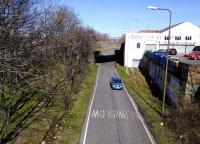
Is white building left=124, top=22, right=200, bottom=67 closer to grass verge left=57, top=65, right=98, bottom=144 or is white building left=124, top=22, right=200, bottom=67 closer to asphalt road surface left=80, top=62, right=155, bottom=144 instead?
asphalt road surface left=80, top=62, right=155, bottom=144

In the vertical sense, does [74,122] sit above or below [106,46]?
below

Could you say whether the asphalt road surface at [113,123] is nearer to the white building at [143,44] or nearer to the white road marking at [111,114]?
the white road marking at [111,114]

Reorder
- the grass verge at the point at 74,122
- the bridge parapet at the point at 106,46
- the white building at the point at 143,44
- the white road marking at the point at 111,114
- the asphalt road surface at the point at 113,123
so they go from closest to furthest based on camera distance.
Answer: the grass verge at the point at 74,122 < the asphalt road surface at the point at 113,123 < the white road marking at the point at 111,114 < the white building at the point at 143,44 < the bridge parapet at the point at 106,46

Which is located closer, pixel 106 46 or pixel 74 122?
pixel 74 122

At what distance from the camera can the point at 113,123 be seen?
99.2ft

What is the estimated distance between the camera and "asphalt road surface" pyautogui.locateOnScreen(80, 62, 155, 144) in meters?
25.4

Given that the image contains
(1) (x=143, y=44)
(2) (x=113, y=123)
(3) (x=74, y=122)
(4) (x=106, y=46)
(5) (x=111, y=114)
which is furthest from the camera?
(4) (x=106, y=46)

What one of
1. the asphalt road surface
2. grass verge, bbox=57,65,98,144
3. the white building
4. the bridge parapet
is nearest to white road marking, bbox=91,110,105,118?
the asphalt road surface

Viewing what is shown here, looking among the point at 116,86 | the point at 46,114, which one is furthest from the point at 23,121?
the point at 116,86

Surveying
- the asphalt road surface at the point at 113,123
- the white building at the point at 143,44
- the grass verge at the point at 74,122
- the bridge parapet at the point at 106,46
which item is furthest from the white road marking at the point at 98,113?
the bridge parapet at the point at 106,46

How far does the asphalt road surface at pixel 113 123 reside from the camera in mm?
25375

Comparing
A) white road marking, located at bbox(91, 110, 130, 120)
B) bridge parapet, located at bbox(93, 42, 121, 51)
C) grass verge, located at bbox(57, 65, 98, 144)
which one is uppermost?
bridge parapet, located at bbox(93, 42, 121, 51)

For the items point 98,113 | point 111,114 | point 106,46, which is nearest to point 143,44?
point 106,46

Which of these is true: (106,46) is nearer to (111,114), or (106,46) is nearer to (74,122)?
(111,114)
